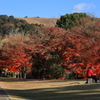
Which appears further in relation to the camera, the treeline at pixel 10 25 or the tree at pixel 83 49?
the treeline at pixel 10 25

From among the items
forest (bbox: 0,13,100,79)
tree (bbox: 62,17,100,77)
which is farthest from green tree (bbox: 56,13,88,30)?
tree (bbox: 62,17,100,77)

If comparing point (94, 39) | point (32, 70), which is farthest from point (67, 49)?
point (32, 70)

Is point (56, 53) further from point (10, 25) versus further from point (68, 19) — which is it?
point (10, 25)

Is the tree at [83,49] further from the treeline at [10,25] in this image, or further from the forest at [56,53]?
the treeline at [10,25]

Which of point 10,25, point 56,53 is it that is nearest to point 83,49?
point 56,53

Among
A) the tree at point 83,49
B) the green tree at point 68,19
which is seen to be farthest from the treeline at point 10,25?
the tree at point 83,49

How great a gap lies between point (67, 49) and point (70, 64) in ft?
7.21

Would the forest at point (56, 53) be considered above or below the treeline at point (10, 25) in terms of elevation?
below

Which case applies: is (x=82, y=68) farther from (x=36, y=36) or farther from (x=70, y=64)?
(x=36, y=36)

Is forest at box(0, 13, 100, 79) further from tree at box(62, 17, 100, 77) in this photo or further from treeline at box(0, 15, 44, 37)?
treeline at box(0, 15, 44, 37)

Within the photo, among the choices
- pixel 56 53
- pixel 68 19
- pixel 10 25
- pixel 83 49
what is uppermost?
pixel 10 25

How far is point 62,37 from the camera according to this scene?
30.4m

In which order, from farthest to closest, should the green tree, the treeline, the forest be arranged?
the treeline → the green tree → the forest

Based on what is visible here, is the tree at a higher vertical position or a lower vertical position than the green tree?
lower
